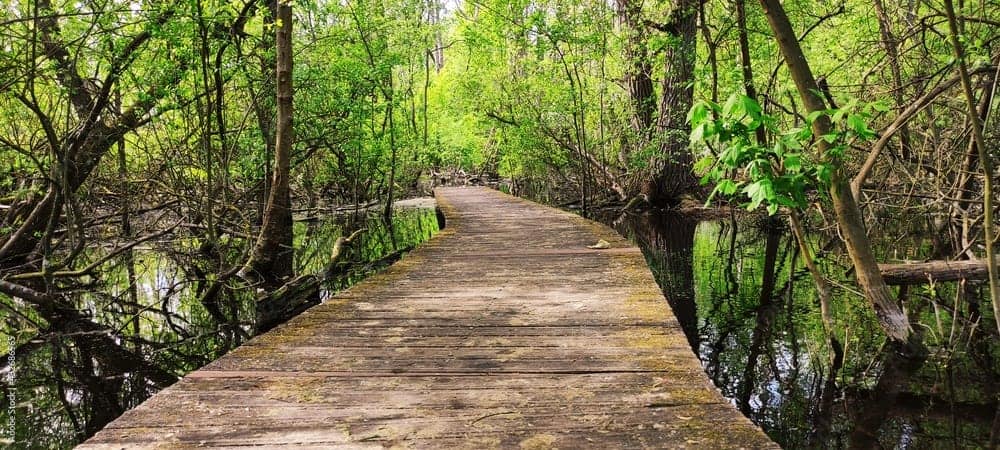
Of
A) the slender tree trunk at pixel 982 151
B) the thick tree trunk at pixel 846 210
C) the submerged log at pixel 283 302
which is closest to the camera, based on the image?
the slender tree trunk at pixel 982 151

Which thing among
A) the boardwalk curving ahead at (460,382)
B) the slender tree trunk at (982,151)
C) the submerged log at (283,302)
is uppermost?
the slender tree trunk at (982,151)

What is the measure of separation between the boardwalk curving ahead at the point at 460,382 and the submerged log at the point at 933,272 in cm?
195

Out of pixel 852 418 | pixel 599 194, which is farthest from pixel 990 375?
pixel 599 194

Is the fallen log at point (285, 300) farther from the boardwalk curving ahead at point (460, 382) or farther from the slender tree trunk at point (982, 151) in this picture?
the slender tree trunk at point (982, 151)

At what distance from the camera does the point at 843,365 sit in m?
4.78

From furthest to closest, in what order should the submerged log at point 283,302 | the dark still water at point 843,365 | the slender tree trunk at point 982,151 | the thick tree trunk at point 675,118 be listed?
the thick tree trunk at point 675,118
the submerged log at point 283,302
the dark still water at point 843,365
the slender tree trunk at point 982,151

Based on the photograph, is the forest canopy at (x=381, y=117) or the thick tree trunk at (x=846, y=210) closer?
the thick tree trunk at (x=846, y=210)

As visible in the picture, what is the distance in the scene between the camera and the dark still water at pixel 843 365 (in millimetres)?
3812

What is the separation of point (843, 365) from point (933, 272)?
1.04 meters

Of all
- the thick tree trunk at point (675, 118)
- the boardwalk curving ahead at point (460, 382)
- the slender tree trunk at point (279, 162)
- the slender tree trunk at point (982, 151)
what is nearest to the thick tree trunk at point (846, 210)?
the slender tree trunk at point (982, 151)

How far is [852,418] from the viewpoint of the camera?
13.0 feet

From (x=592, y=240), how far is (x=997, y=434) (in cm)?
462

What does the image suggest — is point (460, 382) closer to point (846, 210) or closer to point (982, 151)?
point (982, 151)

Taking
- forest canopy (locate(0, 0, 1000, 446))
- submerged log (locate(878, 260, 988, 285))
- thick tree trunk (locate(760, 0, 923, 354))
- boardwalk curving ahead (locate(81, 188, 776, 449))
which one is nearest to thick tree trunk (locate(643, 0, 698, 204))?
forest canopy (locate(0, 0, 1000, 446))
